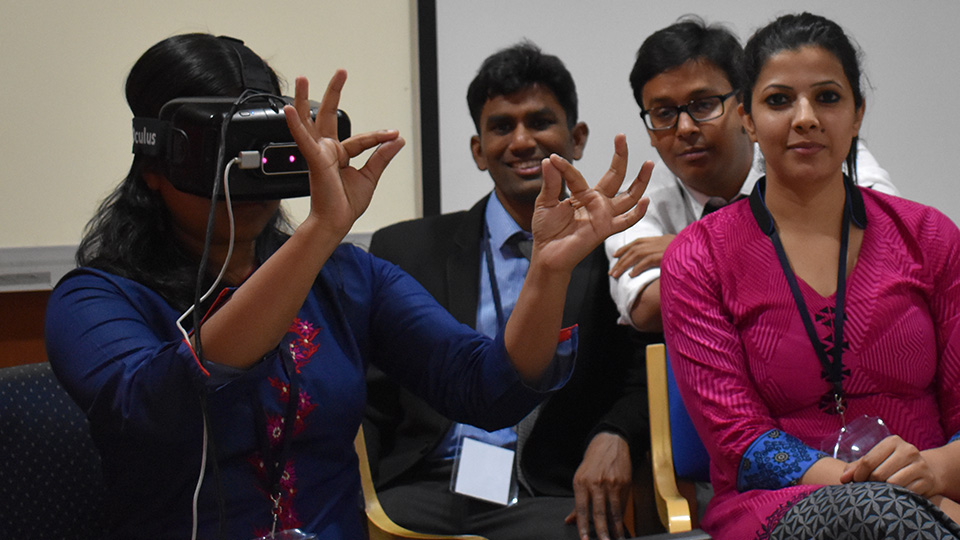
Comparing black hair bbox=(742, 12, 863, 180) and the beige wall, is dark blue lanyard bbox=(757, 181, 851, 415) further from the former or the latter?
the beige wall

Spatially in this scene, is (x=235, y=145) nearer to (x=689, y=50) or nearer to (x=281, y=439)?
(x=281, y=439)

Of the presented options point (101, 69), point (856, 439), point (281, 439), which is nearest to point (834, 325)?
point (856, 439)

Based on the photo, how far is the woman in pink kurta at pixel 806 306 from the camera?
135cm

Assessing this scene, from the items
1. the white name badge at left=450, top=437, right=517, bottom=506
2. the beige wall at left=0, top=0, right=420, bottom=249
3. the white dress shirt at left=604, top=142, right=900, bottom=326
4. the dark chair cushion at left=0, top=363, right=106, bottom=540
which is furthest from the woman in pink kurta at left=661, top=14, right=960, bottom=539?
the beige wall at left=0, top=0, right=420, bottom=249

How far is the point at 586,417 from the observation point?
74.7 inches

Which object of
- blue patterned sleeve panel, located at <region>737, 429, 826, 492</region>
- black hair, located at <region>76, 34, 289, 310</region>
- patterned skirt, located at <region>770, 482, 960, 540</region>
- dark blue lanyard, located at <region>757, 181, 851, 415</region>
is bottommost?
blue patterned sleeve panel, located at <region>737, 429, 826, 492</region>

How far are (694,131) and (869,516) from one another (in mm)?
1073

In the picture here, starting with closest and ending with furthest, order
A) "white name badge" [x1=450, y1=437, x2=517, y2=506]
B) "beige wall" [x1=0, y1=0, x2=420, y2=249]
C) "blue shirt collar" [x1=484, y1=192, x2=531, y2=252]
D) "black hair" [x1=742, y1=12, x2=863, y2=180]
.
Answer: "black hair" [x1=742, y1=12, x2=863, y2=180] < "white name badge" [x1=450, y1=437, x2=517, y2=506] < "blue shirt collar" [x1=484, y1=192, x2=531, y2=252] < "beige wall" [x1=0, y1=0, x2=420, y2=249]

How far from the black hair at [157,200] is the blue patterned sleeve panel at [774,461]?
2.73ft

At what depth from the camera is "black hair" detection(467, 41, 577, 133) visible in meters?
2.14

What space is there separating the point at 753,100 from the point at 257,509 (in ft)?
3.59

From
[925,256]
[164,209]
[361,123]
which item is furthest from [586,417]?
[361,123]

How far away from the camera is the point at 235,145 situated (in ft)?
3.41

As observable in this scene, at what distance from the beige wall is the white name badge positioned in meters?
1.10
